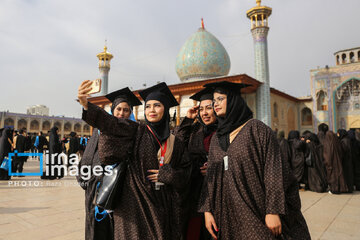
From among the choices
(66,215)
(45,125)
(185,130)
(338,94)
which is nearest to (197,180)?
(185,130)

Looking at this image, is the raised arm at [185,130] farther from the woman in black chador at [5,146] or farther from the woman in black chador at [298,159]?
the woman in black chador at [5,146]

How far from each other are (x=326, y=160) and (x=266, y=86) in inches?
356

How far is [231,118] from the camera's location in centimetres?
152

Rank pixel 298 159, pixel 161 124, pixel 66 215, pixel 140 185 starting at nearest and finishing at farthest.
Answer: pixel 140 185, pixel 161 124, pixel 66 215, pixel 298 159

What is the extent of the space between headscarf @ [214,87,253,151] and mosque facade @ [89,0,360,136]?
11.4 metres

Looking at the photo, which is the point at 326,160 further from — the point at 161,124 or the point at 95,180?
the point at 95,180

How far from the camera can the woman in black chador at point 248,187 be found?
4.19 feet

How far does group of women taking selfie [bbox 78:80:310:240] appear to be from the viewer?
1.31 metres

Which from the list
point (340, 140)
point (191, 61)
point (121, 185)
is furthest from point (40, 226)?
point (191, 61)

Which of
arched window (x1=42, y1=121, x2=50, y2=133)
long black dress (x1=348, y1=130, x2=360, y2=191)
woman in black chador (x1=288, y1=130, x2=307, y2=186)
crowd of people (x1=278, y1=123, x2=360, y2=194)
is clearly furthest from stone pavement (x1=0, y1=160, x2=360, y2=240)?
arched window (x1=42, y1=121, x2=50, y2=133)

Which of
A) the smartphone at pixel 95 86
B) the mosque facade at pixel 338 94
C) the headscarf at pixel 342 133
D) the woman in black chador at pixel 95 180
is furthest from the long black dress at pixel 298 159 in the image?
the mosque facade at pixel 338 94

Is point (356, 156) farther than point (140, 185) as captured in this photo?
Yes

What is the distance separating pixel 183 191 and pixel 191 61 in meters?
15.0

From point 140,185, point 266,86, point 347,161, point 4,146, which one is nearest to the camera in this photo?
point 140,185
